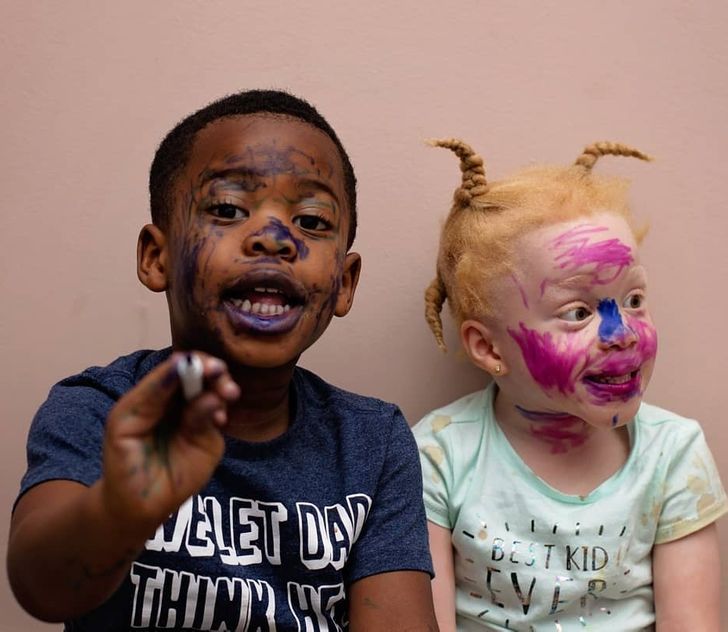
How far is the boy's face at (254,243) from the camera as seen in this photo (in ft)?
3.68

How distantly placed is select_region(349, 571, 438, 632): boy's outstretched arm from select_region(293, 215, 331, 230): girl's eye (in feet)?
1.39

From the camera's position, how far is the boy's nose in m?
1.12

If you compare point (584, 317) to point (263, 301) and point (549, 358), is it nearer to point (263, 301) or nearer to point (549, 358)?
Answer: point (549, 358)

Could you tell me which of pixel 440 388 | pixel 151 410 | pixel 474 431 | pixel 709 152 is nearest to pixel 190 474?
pixel 151 410

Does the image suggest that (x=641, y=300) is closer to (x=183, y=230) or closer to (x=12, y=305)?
(x=183, y=230)

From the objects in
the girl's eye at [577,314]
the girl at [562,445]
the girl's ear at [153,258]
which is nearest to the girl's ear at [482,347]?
the girl at [562,445]

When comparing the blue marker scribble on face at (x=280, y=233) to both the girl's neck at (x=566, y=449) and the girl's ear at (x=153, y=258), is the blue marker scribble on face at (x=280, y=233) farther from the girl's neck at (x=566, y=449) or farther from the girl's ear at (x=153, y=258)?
the girl's neck at (x=566, y=449)

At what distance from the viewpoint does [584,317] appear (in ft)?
4.32

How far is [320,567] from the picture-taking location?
3.84 ft

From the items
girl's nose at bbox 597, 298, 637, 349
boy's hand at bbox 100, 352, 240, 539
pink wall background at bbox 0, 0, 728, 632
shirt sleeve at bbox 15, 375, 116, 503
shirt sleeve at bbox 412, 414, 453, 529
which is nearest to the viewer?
boy's hand at bbox 100, 352, 240, 539

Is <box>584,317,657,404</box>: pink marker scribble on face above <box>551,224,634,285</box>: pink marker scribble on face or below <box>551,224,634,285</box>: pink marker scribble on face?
below

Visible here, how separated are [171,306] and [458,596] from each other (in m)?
0.59

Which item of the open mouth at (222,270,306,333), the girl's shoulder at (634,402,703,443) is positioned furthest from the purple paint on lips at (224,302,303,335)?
the girl's shoulder at (634,402,703,443)

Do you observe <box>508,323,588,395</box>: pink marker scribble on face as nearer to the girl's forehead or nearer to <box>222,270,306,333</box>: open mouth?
the girl's forehead
